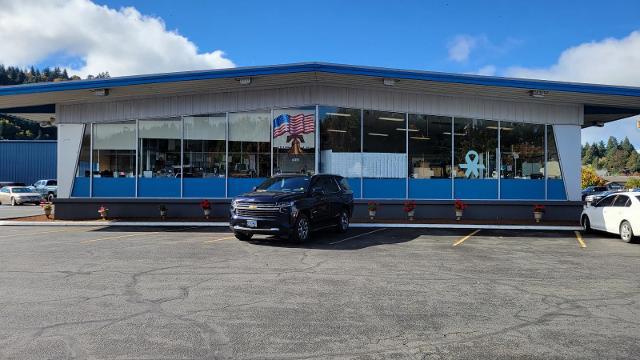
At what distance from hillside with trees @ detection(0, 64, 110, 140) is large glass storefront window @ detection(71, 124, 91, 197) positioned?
5092cm

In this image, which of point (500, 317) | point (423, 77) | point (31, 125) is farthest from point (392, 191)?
point (31, 125)

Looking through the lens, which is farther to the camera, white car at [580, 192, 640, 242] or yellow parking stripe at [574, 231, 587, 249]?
white car at [580, 192, 640, 242]

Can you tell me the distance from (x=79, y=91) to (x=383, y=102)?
11.6 metres

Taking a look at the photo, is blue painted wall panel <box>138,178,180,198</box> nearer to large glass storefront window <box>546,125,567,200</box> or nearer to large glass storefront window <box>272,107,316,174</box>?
large glass storefront window <box>272,107,316,174</box>

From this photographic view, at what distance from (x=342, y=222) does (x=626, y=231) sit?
8227mm

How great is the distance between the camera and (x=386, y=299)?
7.24 meters

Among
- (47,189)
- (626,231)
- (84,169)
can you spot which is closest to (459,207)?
(626,231)

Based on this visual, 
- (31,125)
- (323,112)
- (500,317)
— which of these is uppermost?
(31,125)

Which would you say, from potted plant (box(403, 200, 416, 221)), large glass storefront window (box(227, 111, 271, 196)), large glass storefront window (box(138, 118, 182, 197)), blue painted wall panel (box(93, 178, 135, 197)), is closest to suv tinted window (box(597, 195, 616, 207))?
potted plant (box(403, 200, 416, 221))

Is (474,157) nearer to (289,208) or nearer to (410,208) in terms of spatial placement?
(410,208)

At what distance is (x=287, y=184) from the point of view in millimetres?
14125

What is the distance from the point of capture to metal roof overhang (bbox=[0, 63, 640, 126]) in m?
17.5

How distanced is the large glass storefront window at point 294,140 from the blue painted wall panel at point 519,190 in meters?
7.85

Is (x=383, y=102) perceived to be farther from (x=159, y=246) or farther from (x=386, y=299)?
(x=386, y=299)
